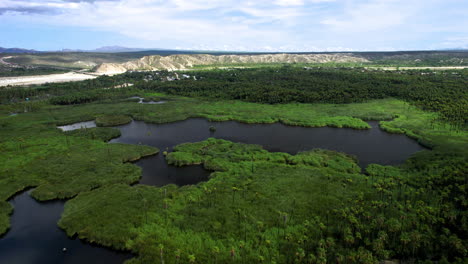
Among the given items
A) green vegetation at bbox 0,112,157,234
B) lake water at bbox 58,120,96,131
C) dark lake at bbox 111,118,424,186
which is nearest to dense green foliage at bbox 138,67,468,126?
dark lake at bbox 111,118,424,186

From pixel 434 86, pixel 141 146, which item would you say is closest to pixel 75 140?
pixel 141 146

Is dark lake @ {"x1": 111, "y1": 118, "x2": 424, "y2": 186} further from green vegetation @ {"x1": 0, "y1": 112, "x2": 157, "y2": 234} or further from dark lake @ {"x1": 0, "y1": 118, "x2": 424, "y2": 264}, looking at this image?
green vegetation @ {"x1": 0, "y1": 112, "x2": 157, "y2": 234}

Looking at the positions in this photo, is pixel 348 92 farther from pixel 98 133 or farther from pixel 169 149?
pixel 98 133

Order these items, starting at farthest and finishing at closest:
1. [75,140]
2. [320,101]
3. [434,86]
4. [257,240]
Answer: [434,86] → [320,101] → [75,140] → [257,240]

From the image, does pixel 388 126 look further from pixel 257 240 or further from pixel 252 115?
pixel 257 240

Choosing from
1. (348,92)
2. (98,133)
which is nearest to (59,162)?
(98,133)

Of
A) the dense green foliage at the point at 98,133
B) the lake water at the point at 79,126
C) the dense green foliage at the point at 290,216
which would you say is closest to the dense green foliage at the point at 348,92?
the lake water at the point at 79,126
